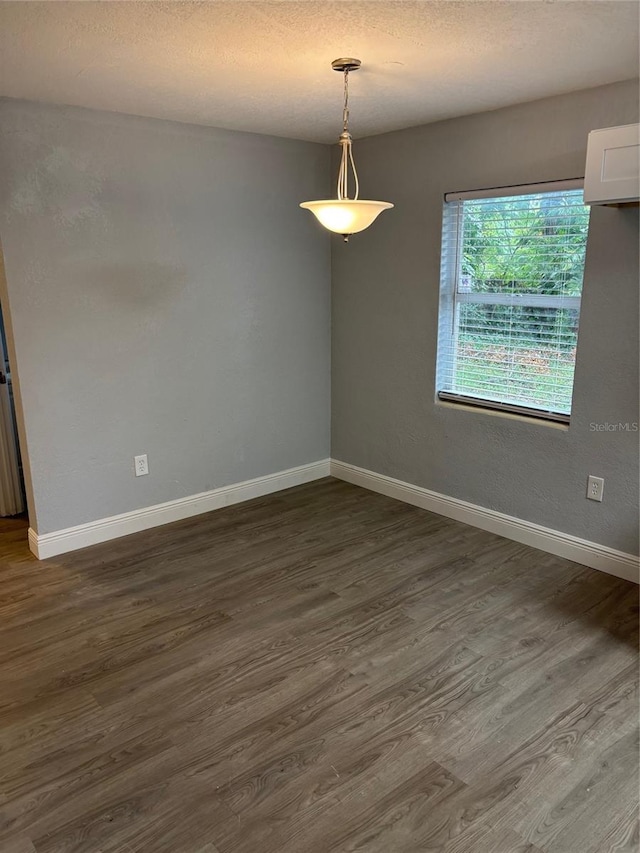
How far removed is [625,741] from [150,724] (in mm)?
1587

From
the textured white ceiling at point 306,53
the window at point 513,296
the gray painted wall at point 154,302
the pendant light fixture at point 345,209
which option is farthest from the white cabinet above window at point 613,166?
the gray painted wall at point 154,302

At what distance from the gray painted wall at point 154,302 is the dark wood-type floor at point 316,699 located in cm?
58

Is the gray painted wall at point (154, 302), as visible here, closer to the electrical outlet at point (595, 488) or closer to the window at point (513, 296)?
the window at point (513, 296)

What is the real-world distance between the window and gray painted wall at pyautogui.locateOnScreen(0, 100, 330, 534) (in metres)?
1.02

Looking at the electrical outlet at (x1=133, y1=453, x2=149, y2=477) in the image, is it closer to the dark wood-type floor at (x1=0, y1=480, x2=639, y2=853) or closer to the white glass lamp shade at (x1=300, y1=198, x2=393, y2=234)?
the dark wood-type floor at (x1=0, y1=480, x2=639, y2=853)

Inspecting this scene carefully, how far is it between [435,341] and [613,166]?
1.44 m

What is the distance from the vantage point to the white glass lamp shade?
7.39 ft

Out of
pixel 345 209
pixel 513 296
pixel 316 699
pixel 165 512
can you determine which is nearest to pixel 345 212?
pixel 345 209

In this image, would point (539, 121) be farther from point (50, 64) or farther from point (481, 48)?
point (50, 64)

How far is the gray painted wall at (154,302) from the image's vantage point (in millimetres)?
3047

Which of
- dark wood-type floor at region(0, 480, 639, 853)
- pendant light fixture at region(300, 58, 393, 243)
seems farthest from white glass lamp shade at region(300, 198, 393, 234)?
dark wood-type floor at region(0, 480, 639, 853)

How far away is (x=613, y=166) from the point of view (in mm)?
2443

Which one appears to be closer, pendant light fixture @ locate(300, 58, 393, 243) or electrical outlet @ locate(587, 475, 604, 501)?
pendant light fixture @ locate(300, 58, 393, 243)

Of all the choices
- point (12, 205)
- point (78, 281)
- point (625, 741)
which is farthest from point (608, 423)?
point (12, 205)
